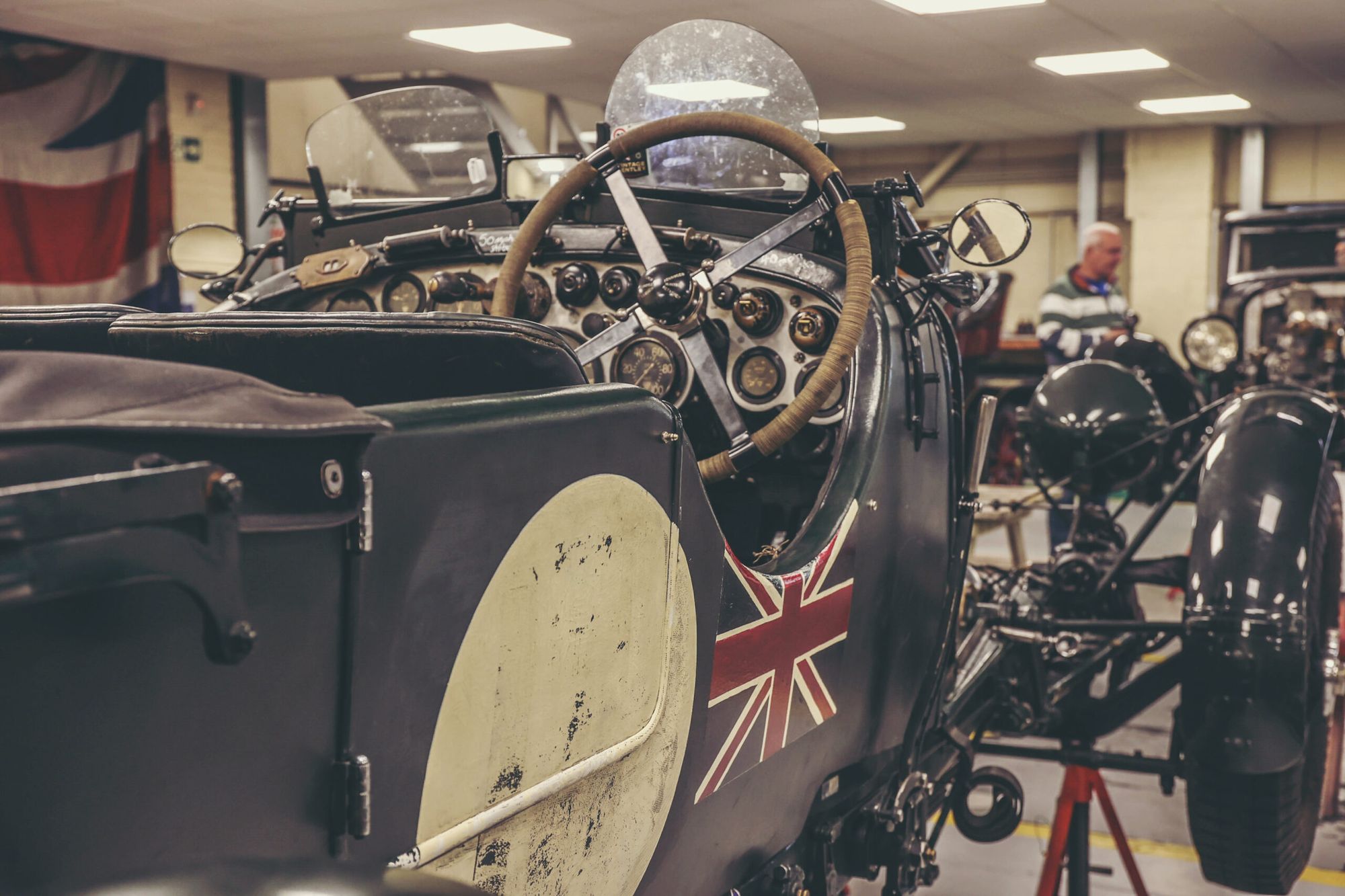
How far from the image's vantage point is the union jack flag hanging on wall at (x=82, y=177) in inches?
382

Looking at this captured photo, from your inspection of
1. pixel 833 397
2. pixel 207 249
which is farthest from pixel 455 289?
pixel 207 249

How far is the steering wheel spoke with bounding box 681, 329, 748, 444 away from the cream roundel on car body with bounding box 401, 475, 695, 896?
611mm

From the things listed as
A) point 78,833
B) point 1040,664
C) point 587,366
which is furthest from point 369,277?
point 78,833

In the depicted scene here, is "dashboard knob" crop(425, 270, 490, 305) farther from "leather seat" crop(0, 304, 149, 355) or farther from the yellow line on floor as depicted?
the yellow line on floor

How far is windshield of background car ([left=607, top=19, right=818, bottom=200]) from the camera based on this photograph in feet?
8.75

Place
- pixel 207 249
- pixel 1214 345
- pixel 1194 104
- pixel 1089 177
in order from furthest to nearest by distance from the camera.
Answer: pixel 1089 177, pixel 1194 104, pixel 1214 345, pixel 207 249

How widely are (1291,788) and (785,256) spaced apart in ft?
4.96

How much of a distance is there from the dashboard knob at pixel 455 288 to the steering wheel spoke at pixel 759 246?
635mm

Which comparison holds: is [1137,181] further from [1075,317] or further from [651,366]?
[651,366]

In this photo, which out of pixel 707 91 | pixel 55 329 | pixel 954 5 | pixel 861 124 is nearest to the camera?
pixel 55 329

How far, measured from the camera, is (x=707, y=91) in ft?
8.95

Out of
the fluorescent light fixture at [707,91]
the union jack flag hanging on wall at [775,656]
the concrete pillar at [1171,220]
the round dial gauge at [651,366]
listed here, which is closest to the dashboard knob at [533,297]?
the round dial gauge at [651,366]

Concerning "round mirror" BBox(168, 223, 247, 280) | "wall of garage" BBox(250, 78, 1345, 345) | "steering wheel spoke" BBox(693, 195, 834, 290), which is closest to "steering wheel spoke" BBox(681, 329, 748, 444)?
"steering wheel spoke" BBox(693, 195, 834, 290)

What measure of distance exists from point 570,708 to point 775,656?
563 millimetres
